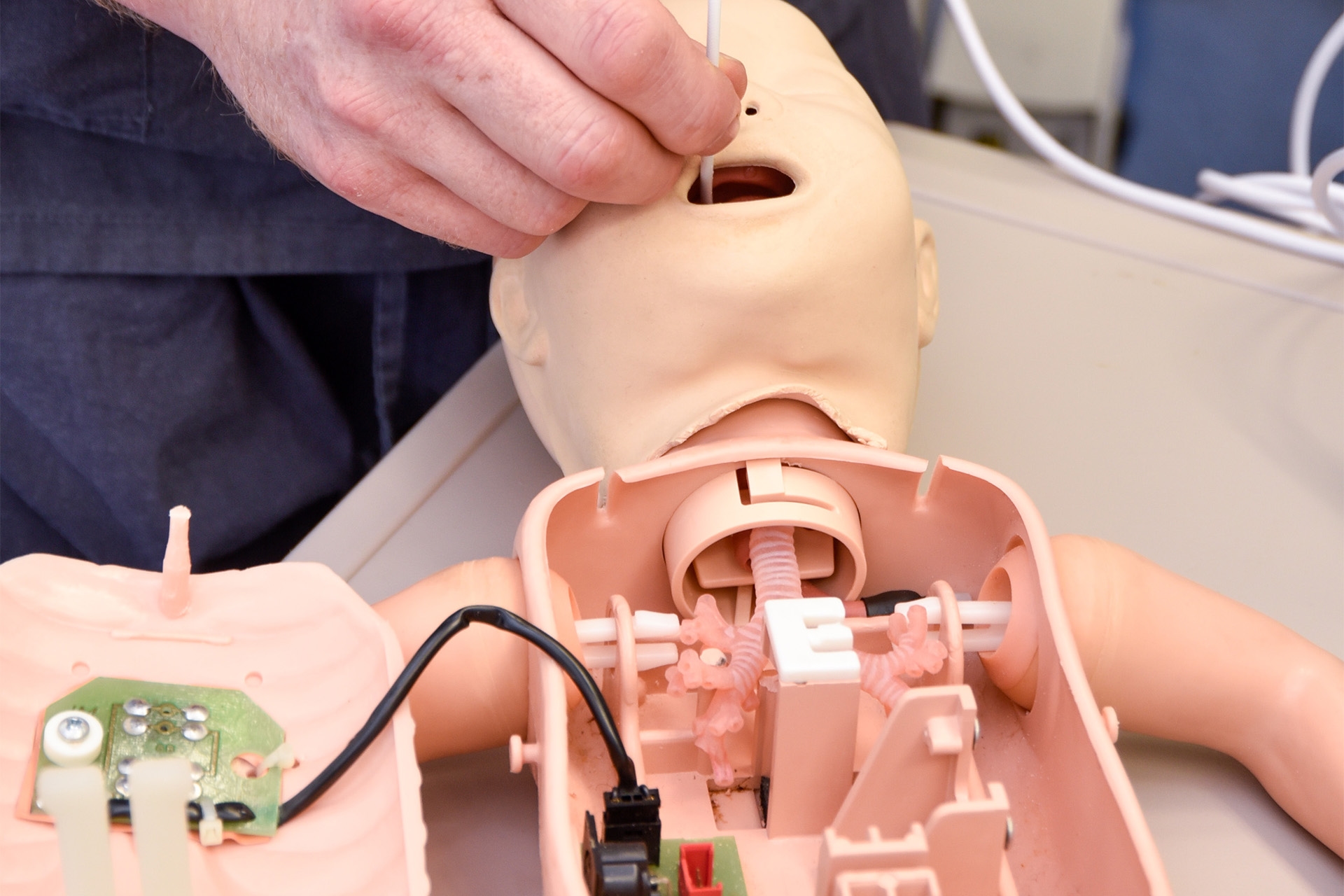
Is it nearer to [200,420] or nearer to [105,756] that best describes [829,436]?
[105,756]

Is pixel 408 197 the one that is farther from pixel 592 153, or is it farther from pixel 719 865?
pixel 719 865

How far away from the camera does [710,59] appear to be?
1.96 ft

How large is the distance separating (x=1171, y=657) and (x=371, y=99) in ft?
1.56

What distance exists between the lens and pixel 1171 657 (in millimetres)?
556

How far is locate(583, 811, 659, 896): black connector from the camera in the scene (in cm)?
43

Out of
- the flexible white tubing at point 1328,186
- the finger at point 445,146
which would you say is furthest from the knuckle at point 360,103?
the flexible white tubing at point 1328,186

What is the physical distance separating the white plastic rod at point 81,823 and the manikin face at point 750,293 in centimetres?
34

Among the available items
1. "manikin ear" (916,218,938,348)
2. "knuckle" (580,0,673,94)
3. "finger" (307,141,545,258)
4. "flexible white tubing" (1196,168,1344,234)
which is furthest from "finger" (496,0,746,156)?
"flexible white tubing" (1196,168,1344,234)

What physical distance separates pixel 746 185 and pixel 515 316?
0.16 metres

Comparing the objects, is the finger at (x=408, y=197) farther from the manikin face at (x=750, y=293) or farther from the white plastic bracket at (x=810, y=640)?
the white plastic bracket at (x=810, y=640)

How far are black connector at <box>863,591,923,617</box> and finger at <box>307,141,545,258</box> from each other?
26cm

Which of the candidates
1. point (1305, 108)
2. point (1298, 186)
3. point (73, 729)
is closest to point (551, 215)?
point (73, 729)

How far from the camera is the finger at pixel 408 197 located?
61 cm

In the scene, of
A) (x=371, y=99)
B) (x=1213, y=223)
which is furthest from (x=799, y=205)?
(x=1213, y=223)
